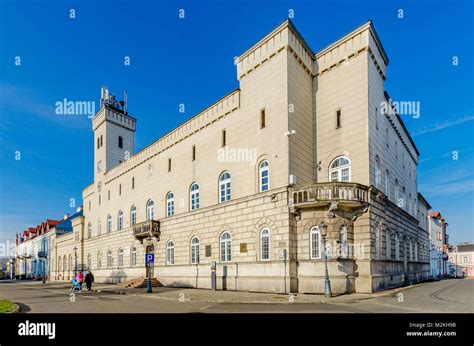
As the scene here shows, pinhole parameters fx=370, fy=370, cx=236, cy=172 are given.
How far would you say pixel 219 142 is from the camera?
29.5 meters

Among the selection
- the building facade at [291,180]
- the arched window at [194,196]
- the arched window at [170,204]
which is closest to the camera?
the building facade at [291,180]

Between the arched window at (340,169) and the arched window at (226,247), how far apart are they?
28.2 feet

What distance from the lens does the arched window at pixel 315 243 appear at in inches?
870

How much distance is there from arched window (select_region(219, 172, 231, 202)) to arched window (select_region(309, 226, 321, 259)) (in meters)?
7.90

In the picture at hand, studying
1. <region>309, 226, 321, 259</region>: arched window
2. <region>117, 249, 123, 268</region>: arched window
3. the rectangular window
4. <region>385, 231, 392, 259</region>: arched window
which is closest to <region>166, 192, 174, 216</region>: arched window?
the rectangular window

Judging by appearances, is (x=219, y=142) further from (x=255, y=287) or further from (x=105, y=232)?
(x=105, y=232)

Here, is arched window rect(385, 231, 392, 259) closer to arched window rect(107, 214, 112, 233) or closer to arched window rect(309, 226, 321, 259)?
arched window rect(309, 226, 321, 259)

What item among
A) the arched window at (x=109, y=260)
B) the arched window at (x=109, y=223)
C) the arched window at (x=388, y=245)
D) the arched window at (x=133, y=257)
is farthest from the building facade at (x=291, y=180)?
the arched window at (x=109, y=223)

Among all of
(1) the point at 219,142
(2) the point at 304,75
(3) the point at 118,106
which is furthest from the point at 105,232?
(2) the point at 304,75

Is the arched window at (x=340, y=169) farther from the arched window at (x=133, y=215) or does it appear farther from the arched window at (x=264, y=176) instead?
the arched window at (x=133, y=215)

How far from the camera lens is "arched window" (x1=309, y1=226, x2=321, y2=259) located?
2211 centimetres

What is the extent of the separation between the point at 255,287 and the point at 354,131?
11905 millimetres

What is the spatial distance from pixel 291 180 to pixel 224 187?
7.21 m

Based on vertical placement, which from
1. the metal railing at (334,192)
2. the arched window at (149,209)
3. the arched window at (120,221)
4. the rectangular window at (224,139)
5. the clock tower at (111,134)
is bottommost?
the arched window at (120,221)
